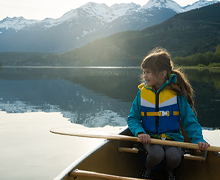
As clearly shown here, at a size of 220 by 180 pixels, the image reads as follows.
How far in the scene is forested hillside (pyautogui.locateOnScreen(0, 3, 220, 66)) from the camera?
14200 centimetres

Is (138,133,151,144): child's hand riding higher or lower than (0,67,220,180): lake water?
higher

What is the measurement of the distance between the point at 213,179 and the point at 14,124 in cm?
695

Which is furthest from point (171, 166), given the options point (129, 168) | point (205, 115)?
point (205, 115)

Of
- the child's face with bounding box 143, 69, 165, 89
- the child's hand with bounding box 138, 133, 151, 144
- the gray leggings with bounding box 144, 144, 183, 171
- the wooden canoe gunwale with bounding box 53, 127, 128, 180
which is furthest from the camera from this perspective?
the child's face with bounding box 143, 69, 165, 89

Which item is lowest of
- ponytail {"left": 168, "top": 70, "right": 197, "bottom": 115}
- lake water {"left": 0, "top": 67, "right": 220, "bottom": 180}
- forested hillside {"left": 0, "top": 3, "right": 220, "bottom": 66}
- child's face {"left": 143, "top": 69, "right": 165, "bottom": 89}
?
lake water {"left": 0, "top": 67, "right": 220, "bottom": 180}

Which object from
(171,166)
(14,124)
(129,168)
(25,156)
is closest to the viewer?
(171,166)

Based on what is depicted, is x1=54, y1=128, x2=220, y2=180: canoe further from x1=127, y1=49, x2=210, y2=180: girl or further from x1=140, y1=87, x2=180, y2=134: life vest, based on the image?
x1=140, y1=87, x2=180, y2=134: life vest

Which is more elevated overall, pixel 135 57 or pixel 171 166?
pixel 135 57

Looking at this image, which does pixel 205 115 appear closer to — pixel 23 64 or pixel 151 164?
pixel 151 164

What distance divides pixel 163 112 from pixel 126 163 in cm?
104

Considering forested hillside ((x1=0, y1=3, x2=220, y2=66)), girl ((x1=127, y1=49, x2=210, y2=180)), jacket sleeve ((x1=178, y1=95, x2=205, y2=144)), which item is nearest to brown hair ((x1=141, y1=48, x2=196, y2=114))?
girl ((x1=127, y1=49, x2=210, y2=180))

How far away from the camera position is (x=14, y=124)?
27.5 feet

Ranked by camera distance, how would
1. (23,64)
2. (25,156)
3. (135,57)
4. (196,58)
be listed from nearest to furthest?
1. (25,156)
2. (196,58)
3. (135,57)
4. (23,64)

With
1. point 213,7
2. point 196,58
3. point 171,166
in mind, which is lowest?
point 171,166
